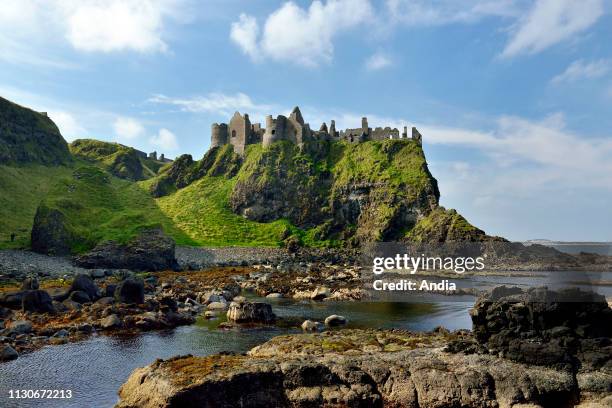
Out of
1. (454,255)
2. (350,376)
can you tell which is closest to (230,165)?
(454,255)

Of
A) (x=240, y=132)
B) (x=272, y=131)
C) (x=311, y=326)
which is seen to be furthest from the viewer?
(x=240, y=132)

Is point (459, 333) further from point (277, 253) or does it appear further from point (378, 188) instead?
point (378, 188)

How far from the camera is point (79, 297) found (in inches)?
1945

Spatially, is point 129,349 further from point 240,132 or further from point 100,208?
point 240,132

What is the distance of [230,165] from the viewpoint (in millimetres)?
173875

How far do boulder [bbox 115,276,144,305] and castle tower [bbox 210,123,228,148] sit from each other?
445ft

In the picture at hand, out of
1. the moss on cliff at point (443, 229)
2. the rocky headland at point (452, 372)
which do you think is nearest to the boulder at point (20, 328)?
the rocky headland at point (452, 372)

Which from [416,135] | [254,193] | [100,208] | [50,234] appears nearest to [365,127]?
[416,135]

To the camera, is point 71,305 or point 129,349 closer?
point 129,349

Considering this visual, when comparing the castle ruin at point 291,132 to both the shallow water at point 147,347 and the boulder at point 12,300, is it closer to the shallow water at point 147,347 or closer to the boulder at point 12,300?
the shallow water at point 147,347

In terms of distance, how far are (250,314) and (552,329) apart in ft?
94.8

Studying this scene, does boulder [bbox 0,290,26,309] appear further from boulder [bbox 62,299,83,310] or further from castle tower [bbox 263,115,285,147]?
castle tower [bbox 263,115,285,147]

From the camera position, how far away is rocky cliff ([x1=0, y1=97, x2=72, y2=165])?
14288 centimetres

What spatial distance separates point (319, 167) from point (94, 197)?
231 feet
